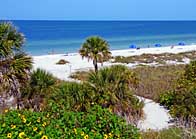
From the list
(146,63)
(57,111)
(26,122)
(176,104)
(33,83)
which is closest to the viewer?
(26,122)

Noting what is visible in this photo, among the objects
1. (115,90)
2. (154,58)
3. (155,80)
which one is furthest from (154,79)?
(154,58)

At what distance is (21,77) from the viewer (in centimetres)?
1452

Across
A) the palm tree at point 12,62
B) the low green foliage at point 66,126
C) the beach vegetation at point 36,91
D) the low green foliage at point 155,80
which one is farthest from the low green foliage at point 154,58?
the low green foliage at point 66,126

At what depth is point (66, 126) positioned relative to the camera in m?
8.27

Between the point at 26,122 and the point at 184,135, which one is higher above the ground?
the point at 26,122

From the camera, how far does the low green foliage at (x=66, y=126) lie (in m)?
7.31

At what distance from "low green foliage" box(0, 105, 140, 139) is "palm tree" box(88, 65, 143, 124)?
5.79 meters

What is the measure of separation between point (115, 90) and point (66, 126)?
705cm

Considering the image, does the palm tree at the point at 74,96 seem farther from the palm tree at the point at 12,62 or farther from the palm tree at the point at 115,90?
the palm tree at the point at 12,62

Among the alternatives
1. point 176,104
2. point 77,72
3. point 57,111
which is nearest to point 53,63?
point 77,72

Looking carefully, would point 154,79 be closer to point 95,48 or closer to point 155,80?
point 155,80

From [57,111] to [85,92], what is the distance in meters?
5.27

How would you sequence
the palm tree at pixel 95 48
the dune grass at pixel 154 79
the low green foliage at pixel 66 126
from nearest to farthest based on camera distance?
the low green foliage at pixel 66 126, the dune grass at pixel 154 79, the palm tree at pixel 95 48

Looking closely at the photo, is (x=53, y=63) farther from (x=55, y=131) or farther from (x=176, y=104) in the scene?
(x=55, y=131)
